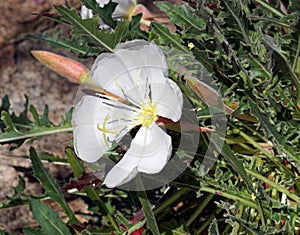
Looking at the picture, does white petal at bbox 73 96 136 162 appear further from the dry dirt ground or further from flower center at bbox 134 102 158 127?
the dry dirt ground

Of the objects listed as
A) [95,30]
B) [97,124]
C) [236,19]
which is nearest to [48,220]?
[97,124]

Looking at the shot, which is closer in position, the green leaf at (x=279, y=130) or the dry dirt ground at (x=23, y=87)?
the green leaf at (x=279, y=130)

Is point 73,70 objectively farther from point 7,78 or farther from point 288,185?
point 7,78

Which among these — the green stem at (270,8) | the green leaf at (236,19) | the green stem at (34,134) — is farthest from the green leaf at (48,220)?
Answer: the green stem at (270,8)

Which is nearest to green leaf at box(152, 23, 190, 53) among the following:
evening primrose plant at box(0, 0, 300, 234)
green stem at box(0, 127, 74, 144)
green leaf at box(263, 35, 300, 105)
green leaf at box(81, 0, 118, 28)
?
evening primrose plant at box(0, 0, 300, 234)

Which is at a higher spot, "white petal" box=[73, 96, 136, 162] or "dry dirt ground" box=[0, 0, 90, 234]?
"white petal" box=[73, 96, 136, 162]

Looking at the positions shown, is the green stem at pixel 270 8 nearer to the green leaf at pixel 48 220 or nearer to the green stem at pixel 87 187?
the green stem at pixel 87 187

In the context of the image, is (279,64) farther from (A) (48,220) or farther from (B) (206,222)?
(A) (48,220)
